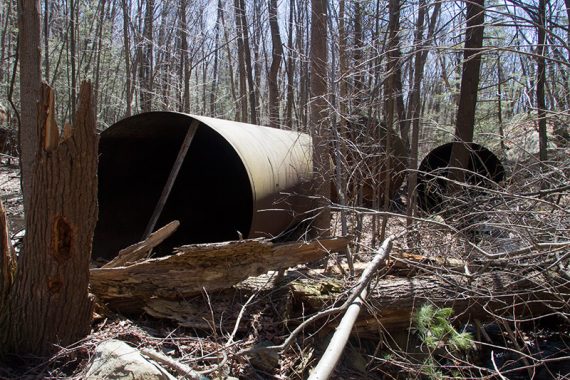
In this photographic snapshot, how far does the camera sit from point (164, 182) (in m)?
8.95

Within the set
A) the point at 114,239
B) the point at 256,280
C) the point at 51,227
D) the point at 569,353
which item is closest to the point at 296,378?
the point at 256,280

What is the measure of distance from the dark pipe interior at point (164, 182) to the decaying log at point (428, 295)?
10.8ft

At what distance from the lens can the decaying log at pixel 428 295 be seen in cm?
476

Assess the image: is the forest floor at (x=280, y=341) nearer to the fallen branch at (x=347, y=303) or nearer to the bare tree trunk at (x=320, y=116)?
the fallen branch at (x=347, y=303)

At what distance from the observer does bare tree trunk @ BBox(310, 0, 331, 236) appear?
7445 millimetres

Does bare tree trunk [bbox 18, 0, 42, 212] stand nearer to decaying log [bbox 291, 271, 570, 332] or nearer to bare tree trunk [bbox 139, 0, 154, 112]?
decaying log [bbox 291, 271, 570, 332]

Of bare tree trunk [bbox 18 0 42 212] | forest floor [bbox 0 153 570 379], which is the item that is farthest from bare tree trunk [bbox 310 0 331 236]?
bare tree trunk [bbox 18 0 42 212]

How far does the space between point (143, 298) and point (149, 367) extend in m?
1.21

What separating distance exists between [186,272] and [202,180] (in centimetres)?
497

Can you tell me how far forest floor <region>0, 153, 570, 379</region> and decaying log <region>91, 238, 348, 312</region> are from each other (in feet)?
0.55

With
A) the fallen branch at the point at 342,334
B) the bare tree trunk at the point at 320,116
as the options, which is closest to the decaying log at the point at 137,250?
the fallen branch at the point at 342,334

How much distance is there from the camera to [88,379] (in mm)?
3422

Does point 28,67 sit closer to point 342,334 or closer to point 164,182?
point 164,182

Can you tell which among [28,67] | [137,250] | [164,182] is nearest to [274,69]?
[164,182]
